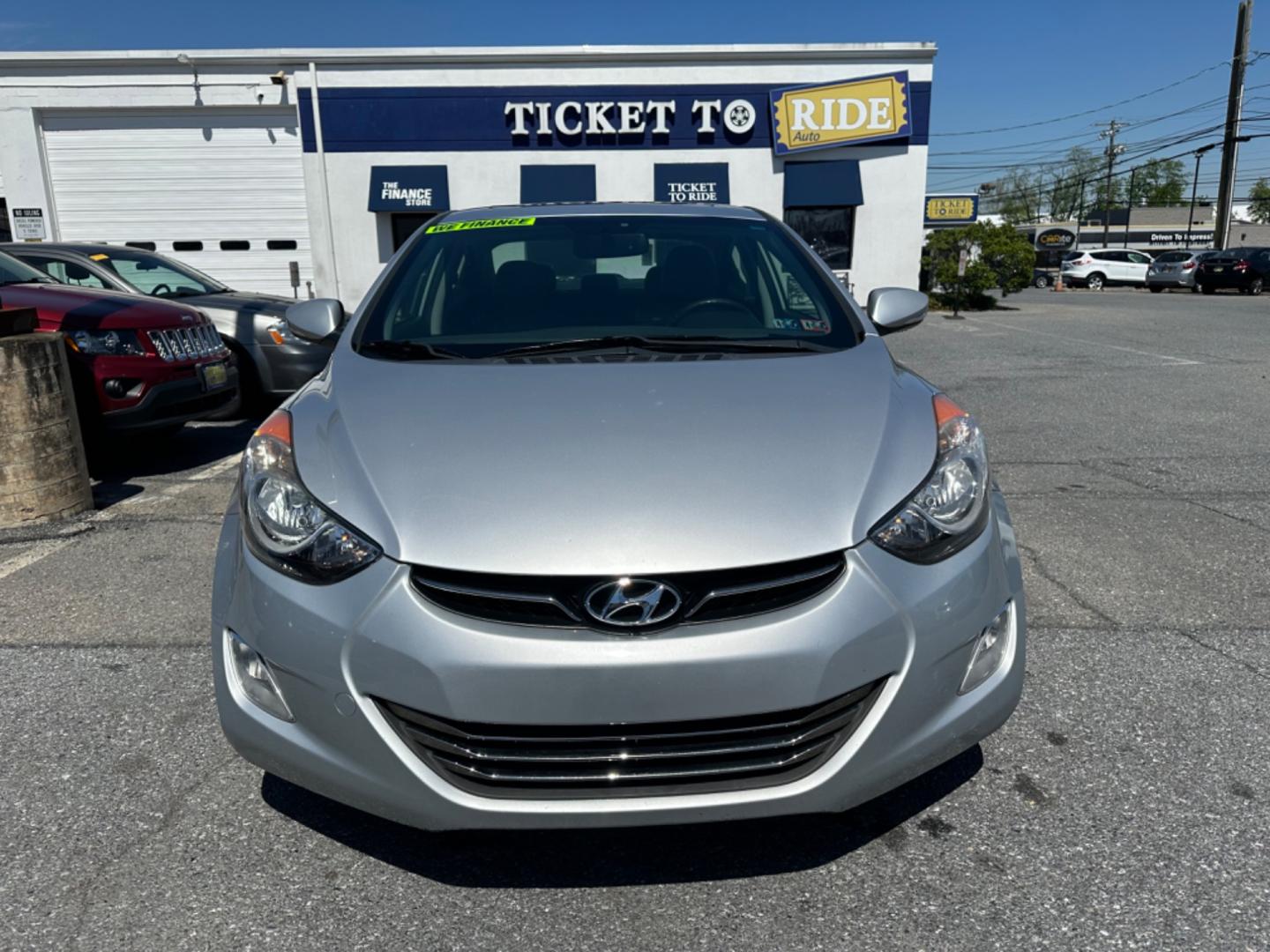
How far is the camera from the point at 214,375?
6352mm

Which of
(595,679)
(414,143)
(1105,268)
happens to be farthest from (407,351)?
(1105,268)

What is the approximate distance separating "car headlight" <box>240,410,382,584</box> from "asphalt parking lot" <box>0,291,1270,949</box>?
2.47 feet

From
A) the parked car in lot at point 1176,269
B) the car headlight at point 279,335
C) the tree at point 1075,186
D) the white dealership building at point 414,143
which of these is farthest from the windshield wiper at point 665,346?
the tree at point 1075,186

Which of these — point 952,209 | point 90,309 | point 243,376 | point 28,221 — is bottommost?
point 243,376

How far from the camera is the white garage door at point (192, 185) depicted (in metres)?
19.3

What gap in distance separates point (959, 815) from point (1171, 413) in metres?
6.71

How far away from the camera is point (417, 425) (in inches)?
88.7

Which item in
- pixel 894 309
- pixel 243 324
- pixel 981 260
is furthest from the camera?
pixel 981 260

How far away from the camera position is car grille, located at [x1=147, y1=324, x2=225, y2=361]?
5.95 m

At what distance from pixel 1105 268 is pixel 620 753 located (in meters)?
41.4

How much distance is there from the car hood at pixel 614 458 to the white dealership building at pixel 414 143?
59.9 ft

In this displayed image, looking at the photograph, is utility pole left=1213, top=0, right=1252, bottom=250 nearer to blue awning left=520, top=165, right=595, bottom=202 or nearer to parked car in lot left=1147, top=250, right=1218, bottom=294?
parked car in lot left=1147, top=250, right=1218, bottom=294

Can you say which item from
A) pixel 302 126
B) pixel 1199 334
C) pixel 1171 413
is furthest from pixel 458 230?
pixel 302 126

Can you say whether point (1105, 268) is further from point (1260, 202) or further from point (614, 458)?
point (1260, 202)
